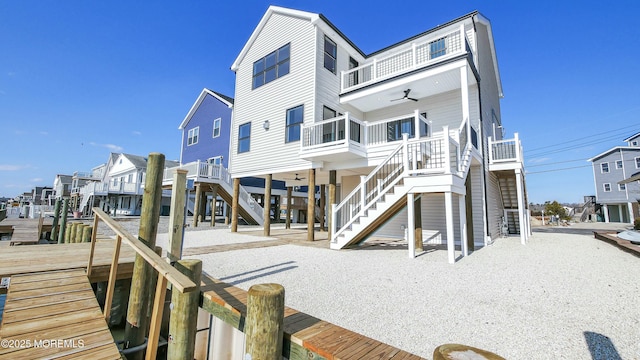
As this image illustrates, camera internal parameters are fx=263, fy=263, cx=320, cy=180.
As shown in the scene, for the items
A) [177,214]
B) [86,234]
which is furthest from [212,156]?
[177,214]

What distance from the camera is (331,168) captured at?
36.3ft

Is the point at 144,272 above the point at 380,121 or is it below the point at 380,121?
below

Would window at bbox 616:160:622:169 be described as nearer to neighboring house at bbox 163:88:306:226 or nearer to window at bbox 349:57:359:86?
window at bbox 349:57:359:86

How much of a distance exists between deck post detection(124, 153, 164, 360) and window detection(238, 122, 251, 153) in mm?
10138

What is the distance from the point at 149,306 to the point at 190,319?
118 cm

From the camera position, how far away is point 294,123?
11.9m

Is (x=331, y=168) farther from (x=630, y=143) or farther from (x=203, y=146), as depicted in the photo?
(x=630, y=143)

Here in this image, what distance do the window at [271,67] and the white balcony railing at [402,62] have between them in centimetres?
295

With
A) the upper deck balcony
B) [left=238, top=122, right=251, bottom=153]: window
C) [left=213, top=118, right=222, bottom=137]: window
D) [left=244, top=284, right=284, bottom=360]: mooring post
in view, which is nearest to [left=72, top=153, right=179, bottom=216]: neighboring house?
[left=213, top=118, right=222, bottom=137]: window

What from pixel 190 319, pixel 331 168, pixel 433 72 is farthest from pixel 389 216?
pixel 190 319

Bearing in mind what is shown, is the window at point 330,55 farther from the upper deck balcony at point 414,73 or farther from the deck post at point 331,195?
the deck post at point 331,195

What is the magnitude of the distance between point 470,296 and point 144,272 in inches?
206

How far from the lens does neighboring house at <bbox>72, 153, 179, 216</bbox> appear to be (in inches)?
1175

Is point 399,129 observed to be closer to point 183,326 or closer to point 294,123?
point 294,123
